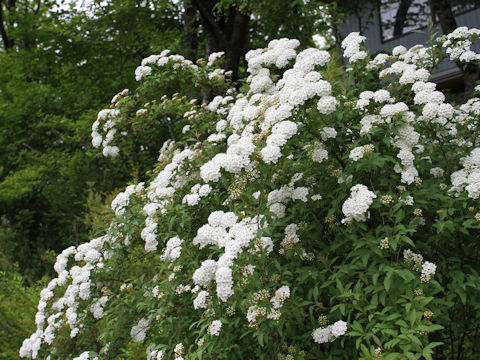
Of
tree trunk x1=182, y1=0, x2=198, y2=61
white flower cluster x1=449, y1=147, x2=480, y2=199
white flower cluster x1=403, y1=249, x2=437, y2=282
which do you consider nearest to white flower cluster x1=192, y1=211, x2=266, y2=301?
white flower cluster x1=403, y1=249, x2=437, y2=282

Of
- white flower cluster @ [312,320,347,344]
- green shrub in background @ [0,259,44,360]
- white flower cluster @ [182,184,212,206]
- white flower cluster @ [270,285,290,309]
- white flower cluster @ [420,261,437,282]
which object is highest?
white flower cluster @ [182,184,212,206]

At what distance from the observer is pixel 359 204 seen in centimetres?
231

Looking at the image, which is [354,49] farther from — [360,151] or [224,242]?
[224,242]

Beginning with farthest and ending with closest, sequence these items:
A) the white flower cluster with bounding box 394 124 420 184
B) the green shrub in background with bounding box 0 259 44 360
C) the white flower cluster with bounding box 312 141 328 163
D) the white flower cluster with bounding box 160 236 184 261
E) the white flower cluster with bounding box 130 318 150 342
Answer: the green shrub in background with bounding box 0 259 44 360
the white flower cluster with bounding box 130 318 150 342
the white flower cluster with bounding box 160 236 184 261
the white flower cluster with bounding box 312 141 328 163
the white flower cluster with bounding box 394 124 420 184

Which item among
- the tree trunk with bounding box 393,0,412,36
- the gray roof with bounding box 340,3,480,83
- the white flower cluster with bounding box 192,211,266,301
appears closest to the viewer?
the white flower cluster with bounding box 192,211,266,301

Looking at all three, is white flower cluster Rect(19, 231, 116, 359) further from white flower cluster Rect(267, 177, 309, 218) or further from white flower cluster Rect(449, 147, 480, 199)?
white flower cluster Rect(449, 147, 480, 199)

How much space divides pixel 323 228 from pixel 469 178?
902mm

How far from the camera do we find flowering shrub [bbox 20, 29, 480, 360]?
2.34m

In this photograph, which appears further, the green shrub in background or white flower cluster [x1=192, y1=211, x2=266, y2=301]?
the green shrub in background

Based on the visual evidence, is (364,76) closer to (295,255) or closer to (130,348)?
(295,255)

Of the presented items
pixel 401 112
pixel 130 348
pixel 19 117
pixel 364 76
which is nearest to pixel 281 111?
pixel 401 112

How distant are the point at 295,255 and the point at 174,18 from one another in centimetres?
1096

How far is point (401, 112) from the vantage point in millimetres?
2582

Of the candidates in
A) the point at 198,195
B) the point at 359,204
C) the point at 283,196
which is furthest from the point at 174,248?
the point at 359,204
